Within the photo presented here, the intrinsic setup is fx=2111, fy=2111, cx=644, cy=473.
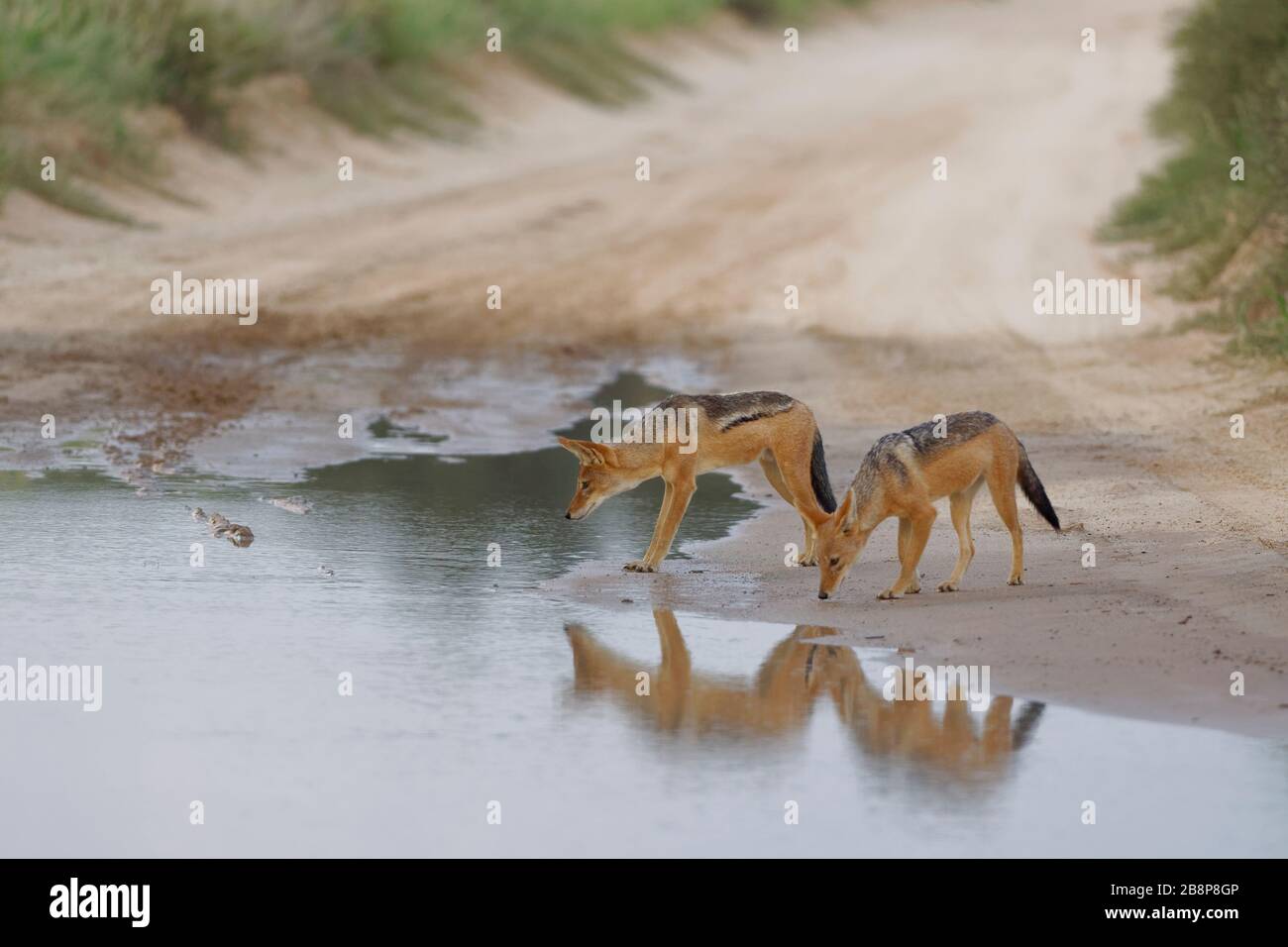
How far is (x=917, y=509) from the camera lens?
10070mm

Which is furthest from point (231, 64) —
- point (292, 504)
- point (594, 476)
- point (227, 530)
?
→ point (594, 476)

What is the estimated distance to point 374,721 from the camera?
788 centimetres

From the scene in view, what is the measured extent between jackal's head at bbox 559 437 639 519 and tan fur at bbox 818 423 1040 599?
127 centimetres

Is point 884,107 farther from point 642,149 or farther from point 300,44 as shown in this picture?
point 300,44

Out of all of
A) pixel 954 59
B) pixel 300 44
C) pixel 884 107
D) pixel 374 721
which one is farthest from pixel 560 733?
pixel 954 59

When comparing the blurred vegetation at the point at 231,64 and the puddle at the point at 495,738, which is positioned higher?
the blurred vegetation at the point at 231,64

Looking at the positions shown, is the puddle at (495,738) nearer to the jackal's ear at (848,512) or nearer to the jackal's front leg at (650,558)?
the jackal's front leg at (650,558)

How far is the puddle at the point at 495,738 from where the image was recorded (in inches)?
266

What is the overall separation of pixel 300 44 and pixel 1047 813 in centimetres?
2589

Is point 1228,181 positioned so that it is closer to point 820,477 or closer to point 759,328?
point 759,328

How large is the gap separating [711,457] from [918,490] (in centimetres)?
138

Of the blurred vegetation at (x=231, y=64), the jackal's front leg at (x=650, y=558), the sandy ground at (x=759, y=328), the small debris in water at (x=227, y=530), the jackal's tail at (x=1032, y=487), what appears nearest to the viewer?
the sandy ground at (x=759, y=328)

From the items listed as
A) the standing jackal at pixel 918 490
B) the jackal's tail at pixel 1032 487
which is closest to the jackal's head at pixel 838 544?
the standing jackal at pixel 918 490
